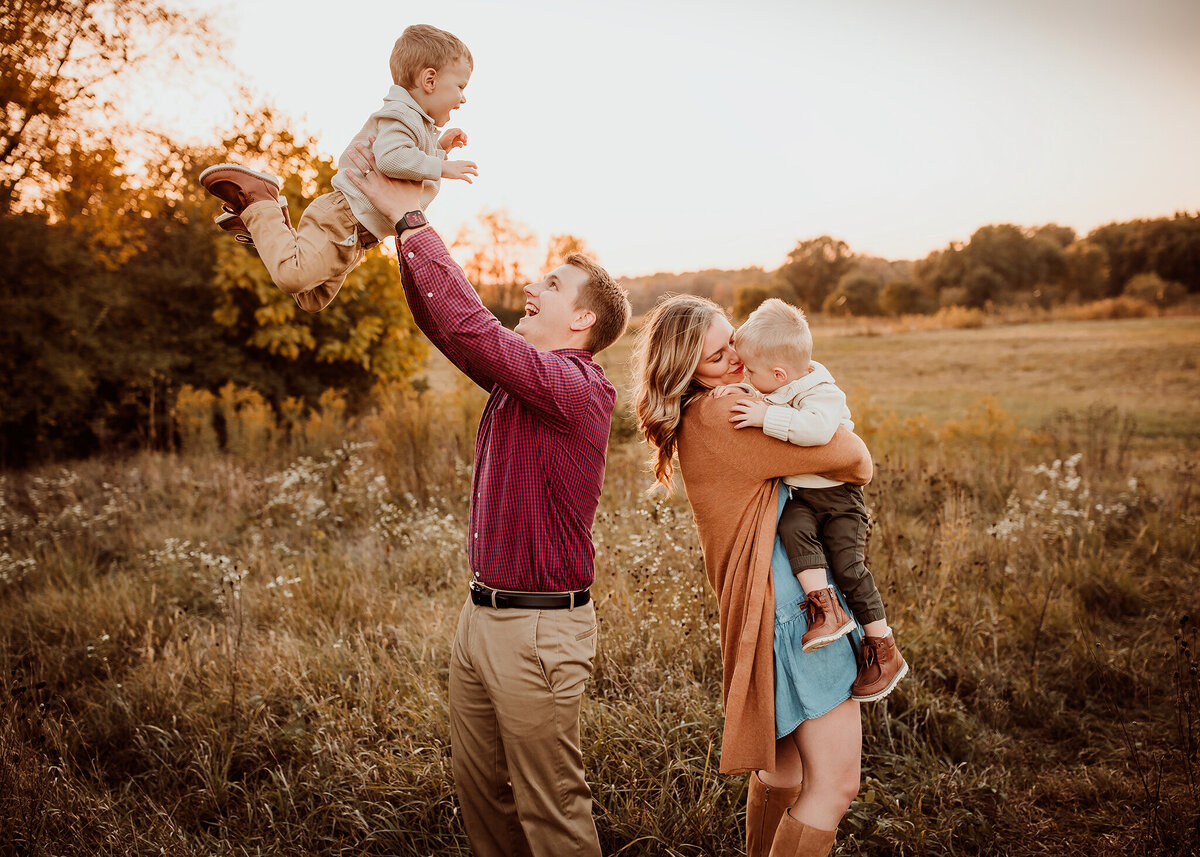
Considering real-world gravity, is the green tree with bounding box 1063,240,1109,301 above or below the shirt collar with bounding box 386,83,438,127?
above

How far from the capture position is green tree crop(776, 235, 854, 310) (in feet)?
98.0

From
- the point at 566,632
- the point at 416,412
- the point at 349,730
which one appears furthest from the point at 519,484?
the point at 416,412

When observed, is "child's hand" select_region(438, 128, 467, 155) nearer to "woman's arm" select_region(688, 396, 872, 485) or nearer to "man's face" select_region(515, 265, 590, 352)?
"man's face" select_region(515, 265, 590, 352)

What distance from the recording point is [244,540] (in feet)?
19.5

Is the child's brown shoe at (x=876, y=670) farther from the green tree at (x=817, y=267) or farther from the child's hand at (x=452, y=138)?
the green tree at (x=817, y=267)

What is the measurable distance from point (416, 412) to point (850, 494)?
6.09m

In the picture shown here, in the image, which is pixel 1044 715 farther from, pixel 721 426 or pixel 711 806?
pixel 721 426

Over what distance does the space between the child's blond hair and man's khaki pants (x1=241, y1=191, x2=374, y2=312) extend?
1.16m

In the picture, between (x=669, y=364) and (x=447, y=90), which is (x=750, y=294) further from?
(x=447, y=90)

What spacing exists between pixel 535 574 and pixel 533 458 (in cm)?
34

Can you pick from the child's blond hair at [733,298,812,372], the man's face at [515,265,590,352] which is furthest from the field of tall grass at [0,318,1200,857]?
the man's face at [515,265,590,352]

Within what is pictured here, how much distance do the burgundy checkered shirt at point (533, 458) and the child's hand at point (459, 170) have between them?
0.20 metres

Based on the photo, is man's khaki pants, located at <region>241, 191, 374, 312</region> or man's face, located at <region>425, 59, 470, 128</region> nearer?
man's khaki pants, located at <region>241, 191, 374, 312</region>

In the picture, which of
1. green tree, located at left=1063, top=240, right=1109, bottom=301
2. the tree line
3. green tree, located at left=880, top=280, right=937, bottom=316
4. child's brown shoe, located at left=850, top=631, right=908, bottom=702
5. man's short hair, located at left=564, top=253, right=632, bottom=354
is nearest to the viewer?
child's brown shoe, located at left=850, top=631, right=908, bottom=702
